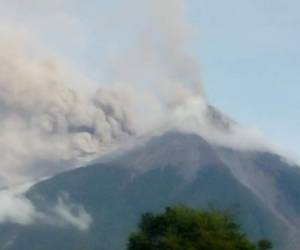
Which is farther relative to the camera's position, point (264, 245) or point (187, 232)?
point (264, 245)

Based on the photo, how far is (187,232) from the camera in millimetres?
51375

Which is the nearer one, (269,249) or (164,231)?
(164,231)

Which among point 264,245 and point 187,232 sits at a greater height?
point 187,232

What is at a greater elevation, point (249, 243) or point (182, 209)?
point (182, 209)

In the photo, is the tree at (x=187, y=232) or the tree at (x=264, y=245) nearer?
the tree at (x=187, y=232)

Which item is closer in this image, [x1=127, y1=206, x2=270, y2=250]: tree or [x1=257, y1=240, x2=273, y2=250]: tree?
[x1=127, y1=206, x2=270, y2=250]: tree

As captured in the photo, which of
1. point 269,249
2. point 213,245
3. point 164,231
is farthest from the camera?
point 269,249

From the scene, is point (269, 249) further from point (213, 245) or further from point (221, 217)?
point (213, 245)

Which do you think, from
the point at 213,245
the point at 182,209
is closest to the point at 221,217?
the point at 182,209

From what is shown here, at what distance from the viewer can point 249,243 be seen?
52.4 metres

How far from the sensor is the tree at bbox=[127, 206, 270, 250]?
49281 millimetres

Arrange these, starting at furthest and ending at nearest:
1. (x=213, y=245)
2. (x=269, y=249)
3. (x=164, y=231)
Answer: (x=269, y=249), (x=164, y=231), (x=213, y=245)

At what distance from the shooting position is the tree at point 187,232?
4928 centimetres

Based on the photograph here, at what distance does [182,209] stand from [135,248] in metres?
3.73
